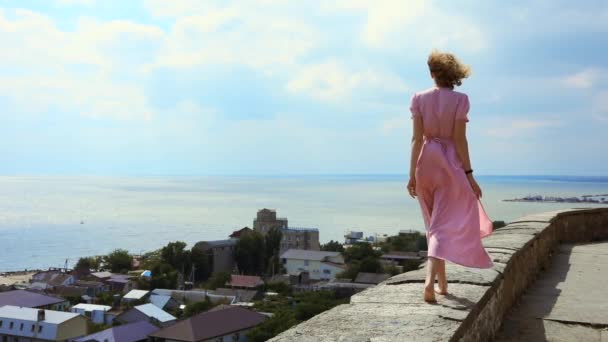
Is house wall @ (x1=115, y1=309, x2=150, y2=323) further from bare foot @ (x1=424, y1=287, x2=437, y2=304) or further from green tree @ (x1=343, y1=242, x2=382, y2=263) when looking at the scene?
bare foot @ (x1=424, y1=287, x2=437, y2=304)

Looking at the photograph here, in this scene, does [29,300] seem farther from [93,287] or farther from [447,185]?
[447,185]

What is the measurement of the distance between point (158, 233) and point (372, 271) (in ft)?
150

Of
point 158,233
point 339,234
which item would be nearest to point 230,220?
point 158,233

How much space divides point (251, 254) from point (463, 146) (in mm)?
55493

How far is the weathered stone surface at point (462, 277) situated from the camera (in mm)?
2619

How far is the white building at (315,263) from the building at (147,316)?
68.2 ft

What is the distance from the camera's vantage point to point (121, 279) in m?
49.5

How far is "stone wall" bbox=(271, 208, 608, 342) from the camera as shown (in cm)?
174

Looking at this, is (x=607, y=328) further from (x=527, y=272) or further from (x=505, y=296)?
(x=527, y=272)

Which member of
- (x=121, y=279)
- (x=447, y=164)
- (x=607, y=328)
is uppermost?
(x=447, y=164)

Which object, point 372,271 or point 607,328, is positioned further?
point 372,271

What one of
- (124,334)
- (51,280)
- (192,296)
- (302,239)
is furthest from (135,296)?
(302,239)

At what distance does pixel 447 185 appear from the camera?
233 centimetres

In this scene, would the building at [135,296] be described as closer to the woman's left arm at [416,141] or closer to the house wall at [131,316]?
the house wall at [131,316]
